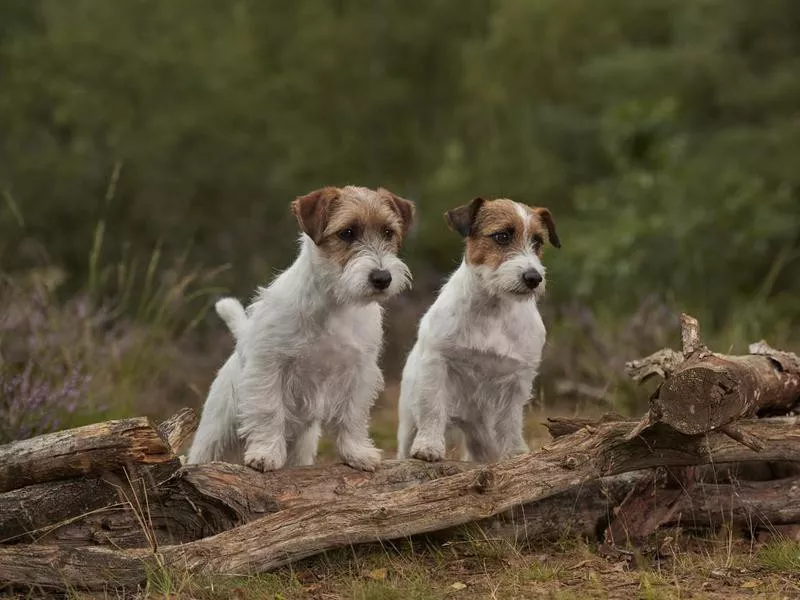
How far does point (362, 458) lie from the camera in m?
5.23

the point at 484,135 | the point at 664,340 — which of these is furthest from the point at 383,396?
the point at 484,135

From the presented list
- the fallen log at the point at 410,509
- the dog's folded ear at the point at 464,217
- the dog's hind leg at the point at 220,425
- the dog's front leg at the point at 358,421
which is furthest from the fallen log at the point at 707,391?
the dog's hind leg at the point at 220,425

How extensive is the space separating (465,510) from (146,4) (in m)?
12.5

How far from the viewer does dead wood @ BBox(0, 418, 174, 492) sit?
4449 mm

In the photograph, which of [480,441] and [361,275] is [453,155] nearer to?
[480,441]

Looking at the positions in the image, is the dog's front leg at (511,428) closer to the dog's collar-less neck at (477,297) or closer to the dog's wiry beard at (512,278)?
the dog's collar-less neck at (477,297)

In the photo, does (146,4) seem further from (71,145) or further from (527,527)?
(527,527)

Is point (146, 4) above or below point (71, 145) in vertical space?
above

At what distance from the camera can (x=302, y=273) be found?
17.0ft

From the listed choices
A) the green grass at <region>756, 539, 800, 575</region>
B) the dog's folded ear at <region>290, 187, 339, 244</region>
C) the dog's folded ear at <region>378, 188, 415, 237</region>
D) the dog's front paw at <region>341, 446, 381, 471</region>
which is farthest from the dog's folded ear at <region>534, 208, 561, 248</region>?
the green grass at <region>756, 539, 800, 575</region>

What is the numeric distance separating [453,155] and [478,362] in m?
12.4

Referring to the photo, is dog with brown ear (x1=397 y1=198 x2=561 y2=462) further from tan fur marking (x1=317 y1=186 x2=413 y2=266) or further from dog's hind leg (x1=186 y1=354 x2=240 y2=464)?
dog's hind leg (x1=186 y1=354 x2=240 y2=464)

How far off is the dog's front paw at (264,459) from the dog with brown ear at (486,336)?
0.81m

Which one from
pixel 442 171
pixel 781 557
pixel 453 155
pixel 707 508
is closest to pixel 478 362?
pixel 707 508
